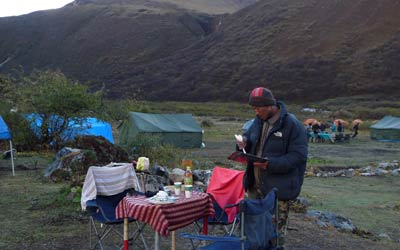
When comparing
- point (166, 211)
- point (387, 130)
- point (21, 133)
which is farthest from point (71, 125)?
point (387, 130)

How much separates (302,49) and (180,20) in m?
41.1

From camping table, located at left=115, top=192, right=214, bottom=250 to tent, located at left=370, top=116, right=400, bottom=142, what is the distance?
24693 millimetres

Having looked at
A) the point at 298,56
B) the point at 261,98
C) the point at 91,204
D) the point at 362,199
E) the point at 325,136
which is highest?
the point at 298,56

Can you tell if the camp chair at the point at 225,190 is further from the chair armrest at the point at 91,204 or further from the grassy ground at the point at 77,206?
the chair armrest at the point at 91,204

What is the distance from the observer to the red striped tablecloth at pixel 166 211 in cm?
459

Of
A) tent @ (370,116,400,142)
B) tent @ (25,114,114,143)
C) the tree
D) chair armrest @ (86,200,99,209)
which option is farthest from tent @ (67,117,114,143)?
tent @ (370,116,400,142)

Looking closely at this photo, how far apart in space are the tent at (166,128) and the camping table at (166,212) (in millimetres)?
15013

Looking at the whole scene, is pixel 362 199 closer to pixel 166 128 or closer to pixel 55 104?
pixel 55 104

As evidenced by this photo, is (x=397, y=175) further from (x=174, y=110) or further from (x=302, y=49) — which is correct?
(x=302, y=49)

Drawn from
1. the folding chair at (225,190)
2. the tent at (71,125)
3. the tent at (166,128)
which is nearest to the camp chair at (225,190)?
the folding chair at (225,190)

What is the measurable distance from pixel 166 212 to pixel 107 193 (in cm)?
150

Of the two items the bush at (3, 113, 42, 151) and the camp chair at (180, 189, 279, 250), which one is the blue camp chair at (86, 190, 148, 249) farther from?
the bush at (3, 113, 42, 151)

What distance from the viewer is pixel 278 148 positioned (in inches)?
182

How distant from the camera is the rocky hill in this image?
68.6 meters
